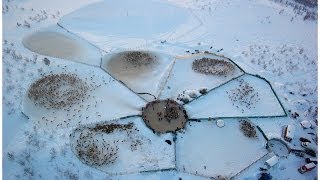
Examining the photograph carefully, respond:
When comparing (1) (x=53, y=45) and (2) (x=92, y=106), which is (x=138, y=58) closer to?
(2) (x=92, y=106)

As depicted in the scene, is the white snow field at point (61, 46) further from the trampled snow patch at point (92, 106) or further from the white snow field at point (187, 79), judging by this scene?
the white snow field at point (187, 79)

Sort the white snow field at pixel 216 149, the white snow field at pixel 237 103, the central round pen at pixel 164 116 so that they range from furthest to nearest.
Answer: the white snow field at pixel 237 103
the central round pen at pixel 164 116
the white snow field at pixel 216 149

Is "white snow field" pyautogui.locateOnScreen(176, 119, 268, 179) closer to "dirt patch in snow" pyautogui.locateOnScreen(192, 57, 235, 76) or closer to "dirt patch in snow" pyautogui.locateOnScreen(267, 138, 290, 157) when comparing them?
"dirt patch in snow" pyautogui.locateOnScreen(267, 138, 290, 157)

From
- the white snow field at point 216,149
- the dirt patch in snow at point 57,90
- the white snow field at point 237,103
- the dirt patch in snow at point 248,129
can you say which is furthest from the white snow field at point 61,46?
the dirt patch in snow at point 248,129

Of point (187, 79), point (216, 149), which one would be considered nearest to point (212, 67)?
point (187, 79)

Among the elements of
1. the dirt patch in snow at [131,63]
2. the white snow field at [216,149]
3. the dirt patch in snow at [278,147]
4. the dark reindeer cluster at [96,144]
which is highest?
the dirt patch in snow at [131,63]

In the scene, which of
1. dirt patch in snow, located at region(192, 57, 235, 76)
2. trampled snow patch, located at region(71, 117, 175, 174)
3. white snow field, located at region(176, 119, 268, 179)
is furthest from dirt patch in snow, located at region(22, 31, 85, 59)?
white snow field, located at region(176, 119, 268, 179)
